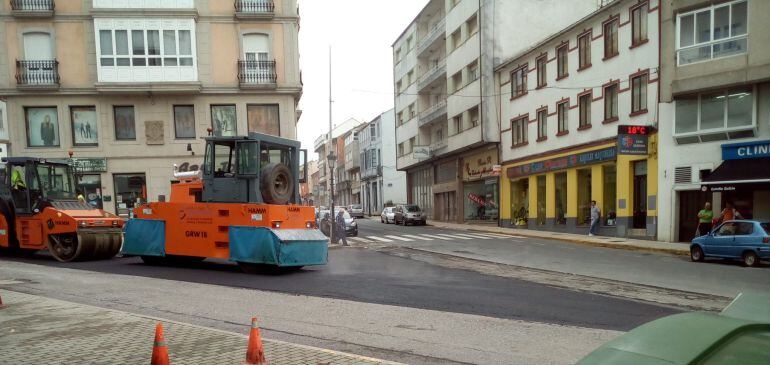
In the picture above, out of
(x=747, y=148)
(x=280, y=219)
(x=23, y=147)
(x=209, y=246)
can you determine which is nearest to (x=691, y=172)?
(x=747, y=148)

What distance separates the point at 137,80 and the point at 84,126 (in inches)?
148

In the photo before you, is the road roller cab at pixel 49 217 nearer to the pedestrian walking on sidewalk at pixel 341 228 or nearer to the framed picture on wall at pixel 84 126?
the pedestrian walking on sidewalk at pixel 341 228

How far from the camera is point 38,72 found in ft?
78.7

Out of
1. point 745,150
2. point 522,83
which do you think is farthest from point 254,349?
point 522,83

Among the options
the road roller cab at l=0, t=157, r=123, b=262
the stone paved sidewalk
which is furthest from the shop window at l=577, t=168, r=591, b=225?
the stone paved sidewalk

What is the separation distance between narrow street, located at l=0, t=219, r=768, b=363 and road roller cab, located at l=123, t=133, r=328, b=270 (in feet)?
1.84

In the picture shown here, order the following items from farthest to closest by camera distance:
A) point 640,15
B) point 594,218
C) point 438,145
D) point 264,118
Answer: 1. point 438,145
2. point 264,118
3. point 594,218
4. point 640,15

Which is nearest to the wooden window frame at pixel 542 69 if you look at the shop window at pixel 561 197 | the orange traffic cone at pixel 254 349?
the shop window at pixel 561 197

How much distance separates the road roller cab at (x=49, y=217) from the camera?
13156 mm

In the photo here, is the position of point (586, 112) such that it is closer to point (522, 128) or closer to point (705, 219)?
point (522, 128)

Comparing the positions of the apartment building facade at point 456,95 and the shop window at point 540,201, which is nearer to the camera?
the shop window at point 540,201

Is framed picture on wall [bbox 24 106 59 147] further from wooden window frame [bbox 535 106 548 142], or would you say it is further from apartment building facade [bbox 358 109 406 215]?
apartment building facade [bbox 358 109 406 215]

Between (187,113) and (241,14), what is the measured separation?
5.86m

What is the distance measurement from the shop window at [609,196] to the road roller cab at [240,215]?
16852mm
